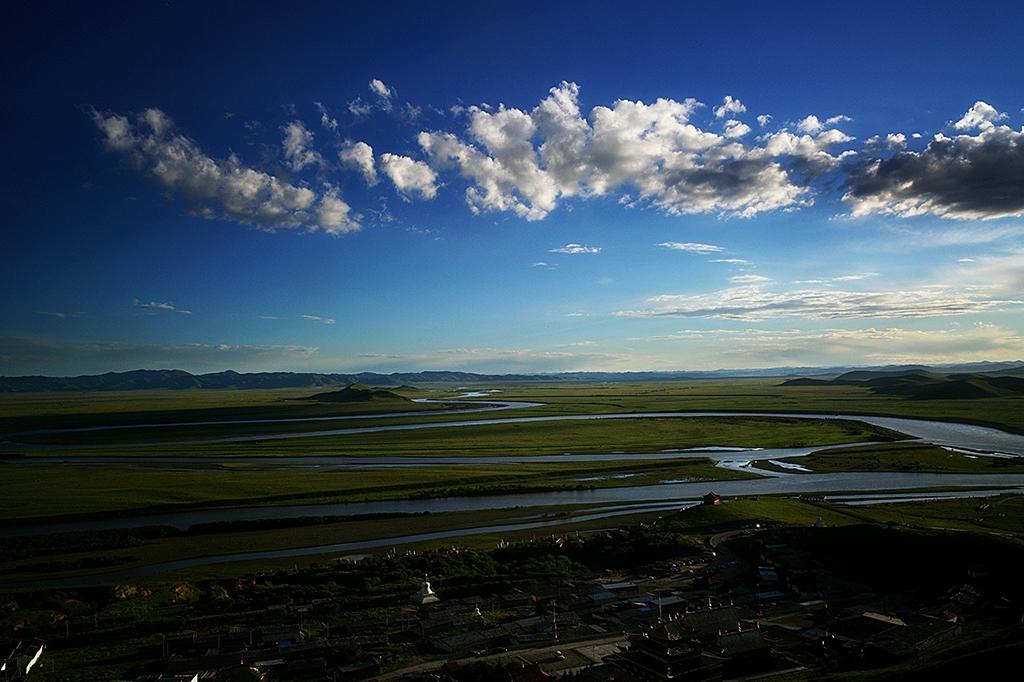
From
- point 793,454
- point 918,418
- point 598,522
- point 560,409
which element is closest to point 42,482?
point 598,522

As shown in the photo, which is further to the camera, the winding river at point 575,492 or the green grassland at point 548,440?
the green grassland at point 548,440

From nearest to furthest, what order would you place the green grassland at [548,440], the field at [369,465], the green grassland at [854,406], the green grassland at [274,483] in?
the field at [369,465], the green grassland at [274,483], the green grassland at [548,440], the green grassland at [854,406]

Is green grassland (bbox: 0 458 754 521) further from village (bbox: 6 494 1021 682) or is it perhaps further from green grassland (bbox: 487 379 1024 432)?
green grassland (bbox: 487 379 1024 432)

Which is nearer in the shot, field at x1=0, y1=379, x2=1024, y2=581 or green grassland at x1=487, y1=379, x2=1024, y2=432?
field at x1=0, y1=379, x2=1024, y2=581

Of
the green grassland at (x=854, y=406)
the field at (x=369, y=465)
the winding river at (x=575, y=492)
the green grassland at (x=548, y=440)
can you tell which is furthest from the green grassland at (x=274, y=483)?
the green grassland at (x=854, y=406)

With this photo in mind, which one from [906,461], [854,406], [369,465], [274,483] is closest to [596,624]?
[274,483]

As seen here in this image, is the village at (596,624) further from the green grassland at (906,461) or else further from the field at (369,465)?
the green grassland at (906,461)

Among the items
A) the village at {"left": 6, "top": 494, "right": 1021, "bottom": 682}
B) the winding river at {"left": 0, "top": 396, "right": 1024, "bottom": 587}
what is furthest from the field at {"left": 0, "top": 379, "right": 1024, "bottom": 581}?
the village at {"left": 6, "top": 494, "right": 1021, "bottom": 682}

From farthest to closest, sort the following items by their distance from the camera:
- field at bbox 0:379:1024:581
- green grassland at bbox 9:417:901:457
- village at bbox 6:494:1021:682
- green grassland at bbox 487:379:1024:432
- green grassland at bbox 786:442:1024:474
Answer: green grassland at bbox 487:379:1024:432, green grassland at bbox 9:417:901:457, green grassland at bbox 786:442:1024:474, field at bbox 0:379:1024:581, village at bbox 6:494:1021:682

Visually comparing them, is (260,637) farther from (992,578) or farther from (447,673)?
(992,578)
